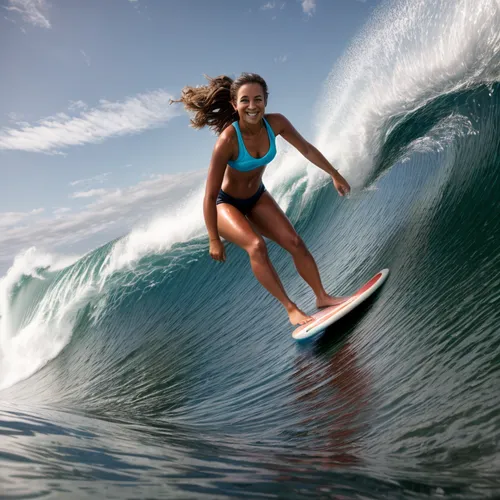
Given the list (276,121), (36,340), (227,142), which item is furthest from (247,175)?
(36,340)

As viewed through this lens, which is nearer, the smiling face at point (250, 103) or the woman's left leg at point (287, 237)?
the smiling face at point (250, 103)

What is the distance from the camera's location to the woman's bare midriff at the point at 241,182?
3.70 meters

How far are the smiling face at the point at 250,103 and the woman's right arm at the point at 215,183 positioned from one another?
0.20m

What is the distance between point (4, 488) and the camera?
936mm

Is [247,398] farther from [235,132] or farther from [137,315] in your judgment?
[137,315]

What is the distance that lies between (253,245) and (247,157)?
1.97 ft

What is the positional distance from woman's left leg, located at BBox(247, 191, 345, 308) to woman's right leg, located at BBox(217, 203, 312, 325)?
19 centimetres

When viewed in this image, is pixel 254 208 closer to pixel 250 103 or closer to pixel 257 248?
pixel 257 248

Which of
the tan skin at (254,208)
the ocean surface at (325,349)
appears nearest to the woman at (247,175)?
the tan skin at (254,208)

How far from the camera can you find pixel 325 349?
332 cm

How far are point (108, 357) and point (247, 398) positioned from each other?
3669 mm

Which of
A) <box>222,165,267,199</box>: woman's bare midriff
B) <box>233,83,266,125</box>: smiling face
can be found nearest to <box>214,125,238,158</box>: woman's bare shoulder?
<box>233,83,266,125</box>: smiling face

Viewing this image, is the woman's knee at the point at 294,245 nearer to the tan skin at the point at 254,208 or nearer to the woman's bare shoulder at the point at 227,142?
the tan skin at the point at 254,208

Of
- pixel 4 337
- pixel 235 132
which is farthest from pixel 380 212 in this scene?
pixel 4 337
